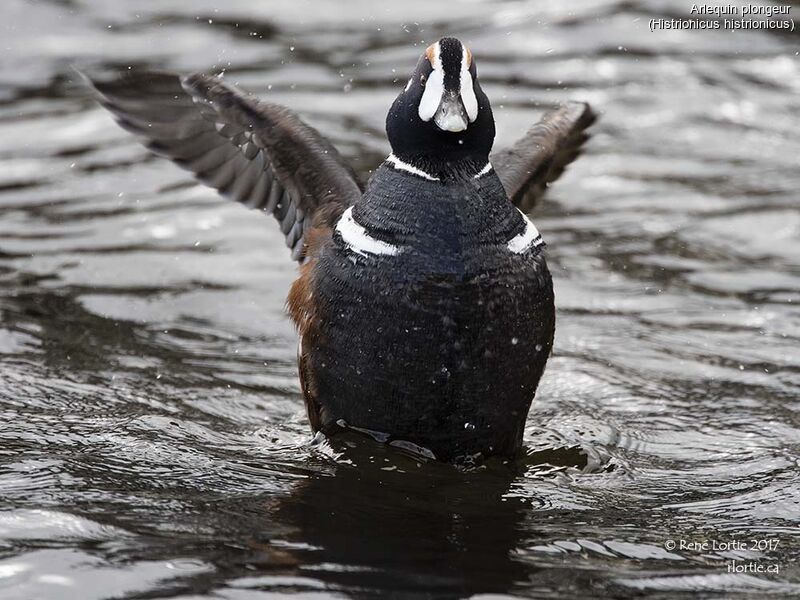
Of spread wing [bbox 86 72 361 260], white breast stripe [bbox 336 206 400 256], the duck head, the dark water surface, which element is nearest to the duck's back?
white breast stripe [bbox 336 206 400 256]

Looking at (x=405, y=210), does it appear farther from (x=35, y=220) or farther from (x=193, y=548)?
(x=35, y=220)

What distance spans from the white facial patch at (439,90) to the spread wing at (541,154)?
1822mm

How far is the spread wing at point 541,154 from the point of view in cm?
877

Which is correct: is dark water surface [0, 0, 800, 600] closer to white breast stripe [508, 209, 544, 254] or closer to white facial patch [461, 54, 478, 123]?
white breast stripe [508, 209, 544, 254]

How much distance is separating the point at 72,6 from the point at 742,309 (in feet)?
29.9

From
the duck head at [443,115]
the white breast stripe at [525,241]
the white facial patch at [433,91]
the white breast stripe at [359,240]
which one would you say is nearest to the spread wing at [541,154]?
the white breast stripe at [525,241]

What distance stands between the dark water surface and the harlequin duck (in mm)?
285

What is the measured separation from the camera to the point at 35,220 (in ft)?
37.1

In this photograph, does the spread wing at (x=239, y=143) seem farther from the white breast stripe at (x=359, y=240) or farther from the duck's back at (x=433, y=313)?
the duck's back at (x=433, y=313)

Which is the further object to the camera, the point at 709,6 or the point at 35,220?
the point at 709,6

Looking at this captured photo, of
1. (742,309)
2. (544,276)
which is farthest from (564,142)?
(544,276)

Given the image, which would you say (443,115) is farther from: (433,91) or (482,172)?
(482,172)

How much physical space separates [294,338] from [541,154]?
214 cm

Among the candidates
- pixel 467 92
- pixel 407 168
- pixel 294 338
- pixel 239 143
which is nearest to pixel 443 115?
pixel 467 92
